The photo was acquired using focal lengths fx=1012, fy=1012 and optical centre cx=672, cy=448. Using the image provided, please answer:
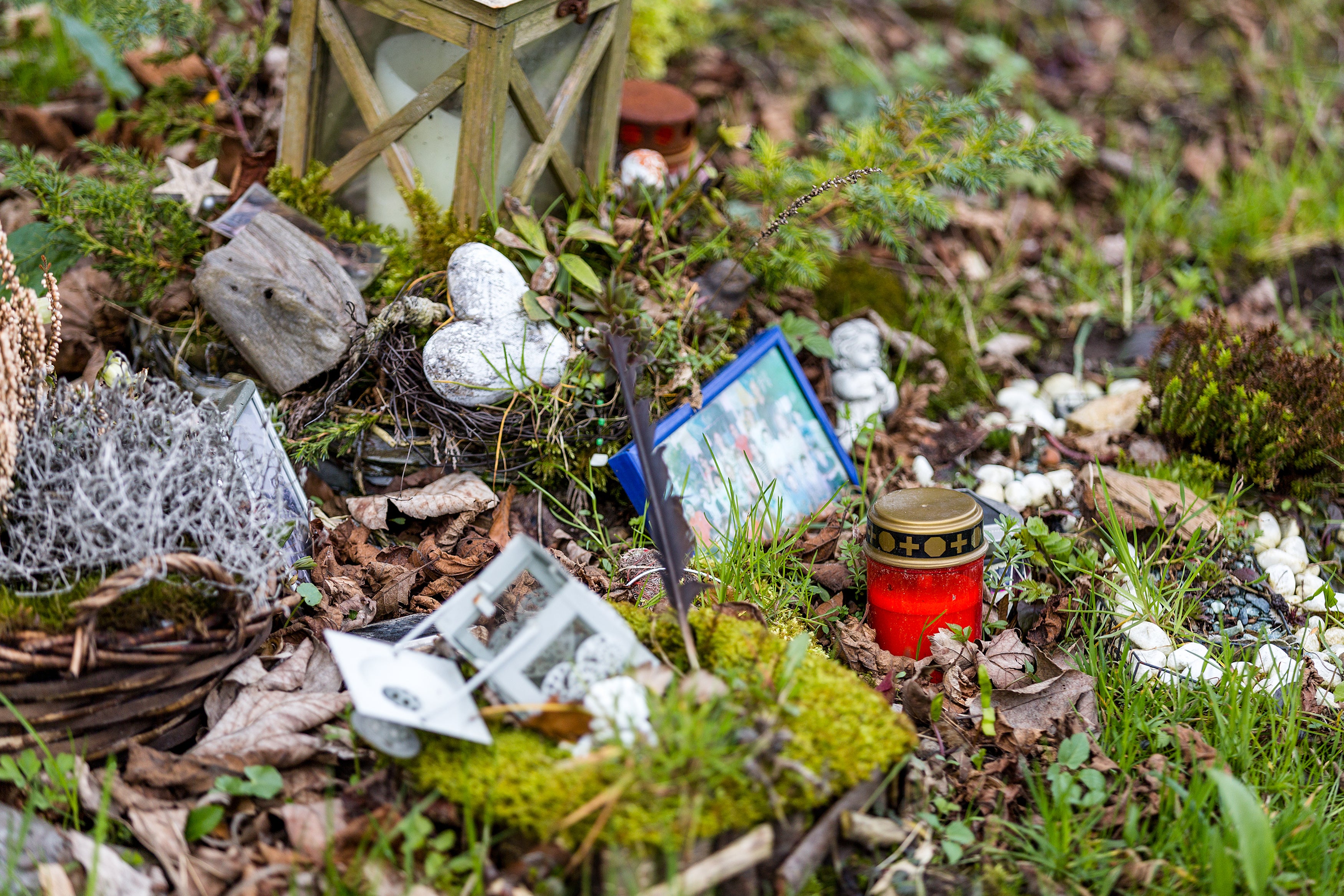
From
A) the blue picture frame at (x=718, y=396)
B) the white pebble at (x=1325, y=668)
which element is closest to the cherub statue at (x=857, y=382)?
the blue picture frame at (x=718, y=396)

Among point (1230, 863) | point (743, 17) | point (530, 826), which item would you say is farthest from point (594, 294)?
point (743, 17)

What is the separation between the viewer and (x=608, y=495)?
2.94 metres

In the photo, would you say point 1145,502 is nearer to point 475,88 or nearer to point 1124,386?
point 1124,386

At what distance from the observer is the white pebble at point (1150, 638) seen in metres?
2.55

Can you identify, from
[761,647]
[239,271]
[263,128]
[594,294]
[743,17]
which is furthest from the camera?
[743,17]

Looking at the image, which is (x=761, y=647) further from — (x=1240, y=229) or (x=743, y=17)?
(x=743, y=17)

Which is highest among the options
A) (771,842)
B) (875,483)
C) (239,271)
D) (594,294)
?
(239,271)

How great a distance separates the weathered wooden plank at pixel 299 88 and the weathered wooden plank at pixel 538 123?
617 mm

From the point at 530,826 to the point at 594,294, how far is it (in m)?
1.59

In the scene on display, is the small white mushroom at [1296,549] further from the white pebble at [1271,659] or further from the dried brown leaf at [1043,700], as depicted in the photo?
the dried brown leaf at [1043,700]

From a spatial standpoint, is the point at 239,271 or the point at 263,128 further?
the point at 263,128

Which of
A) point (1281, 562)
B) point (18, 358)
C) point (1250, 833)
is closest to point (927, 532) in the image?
point (1250, 833)

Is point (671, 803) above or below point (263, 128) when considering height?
below

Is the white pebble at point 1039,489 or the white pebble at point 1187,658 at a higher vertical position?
the white pebble at point 1039,489
